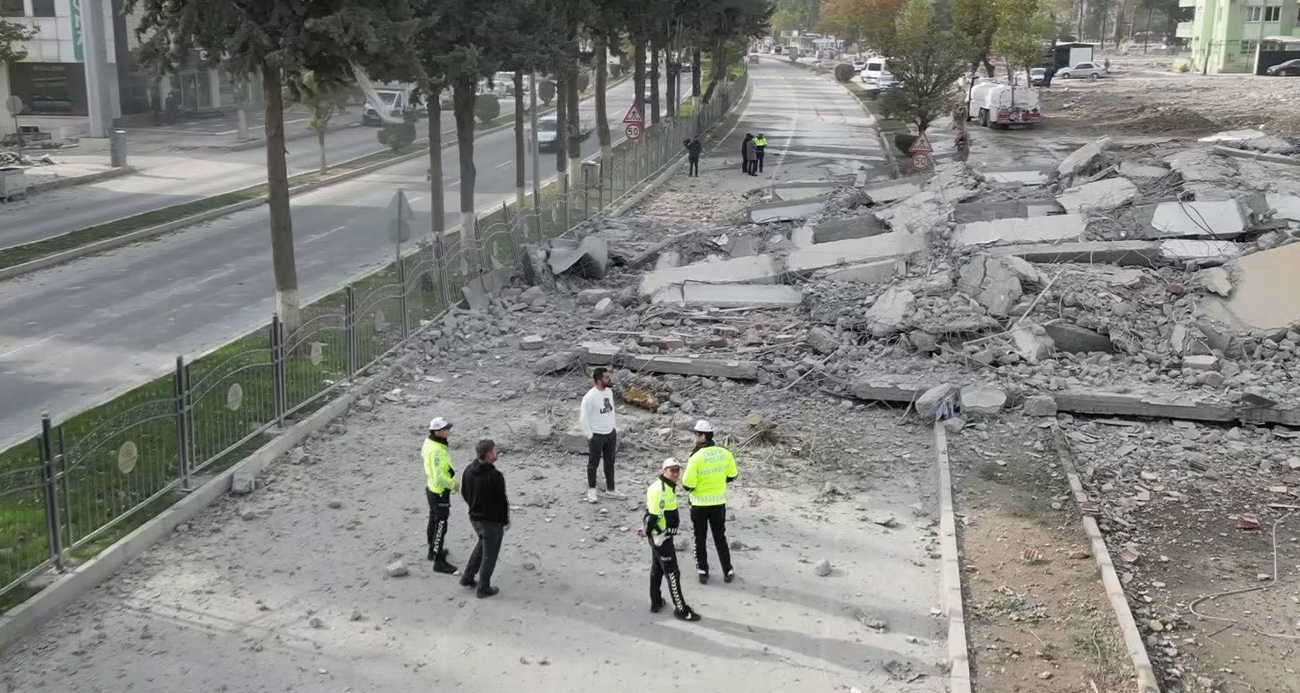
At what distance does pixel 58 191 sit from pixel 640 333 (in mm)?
24768

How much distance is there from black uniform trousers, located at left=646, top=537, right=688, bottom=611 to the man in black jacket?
1178 mm

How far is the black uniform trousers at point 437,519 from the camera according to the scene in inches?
415

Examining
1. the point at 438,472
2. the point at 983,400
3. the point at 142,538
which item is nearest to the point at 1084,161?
the point at 983,400

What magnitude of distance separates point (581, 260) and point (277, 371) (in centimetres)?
895

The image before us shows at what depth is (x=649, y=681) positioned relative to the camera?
29.7ft

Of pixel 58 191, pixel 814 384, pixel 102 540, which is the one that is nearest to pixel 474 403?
pixel 814 384

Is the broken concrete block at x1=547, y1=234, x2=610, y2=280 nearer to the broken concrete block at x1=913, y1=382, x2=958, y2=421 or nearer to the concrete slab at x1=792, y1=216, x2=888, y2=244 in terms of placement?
the concrete slab at x1=792, y1=216, x2=888, y2=244

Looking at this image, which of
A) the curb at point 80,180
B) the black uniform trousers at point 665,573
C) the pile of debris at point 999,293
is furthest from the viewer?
the curb at point 80,180

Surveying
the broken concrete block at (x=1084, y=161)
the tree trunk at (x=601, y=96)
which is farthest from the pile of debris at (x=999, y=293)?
the tree trunk at (x=601, y=96)

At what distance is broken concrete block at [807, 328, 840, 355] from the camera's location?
1695 cm

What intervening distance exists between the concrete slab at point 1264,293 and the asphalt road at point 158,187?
74.4 ft

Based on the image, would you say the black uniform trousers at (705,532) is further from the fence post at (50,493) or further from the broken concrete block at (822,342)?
the broken concrete block at (822,342)

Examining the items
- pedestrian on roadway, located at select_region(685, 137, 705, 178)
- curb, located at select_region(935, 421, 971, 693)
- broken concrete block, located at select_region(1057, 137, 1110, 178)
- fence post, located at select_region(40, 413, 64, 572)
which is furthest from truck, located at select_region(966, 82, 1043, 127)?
fence post, located at select_region(40, 413, 64, 572)

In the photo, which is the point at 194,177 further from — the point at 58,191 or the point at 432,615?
the point at 432,615
